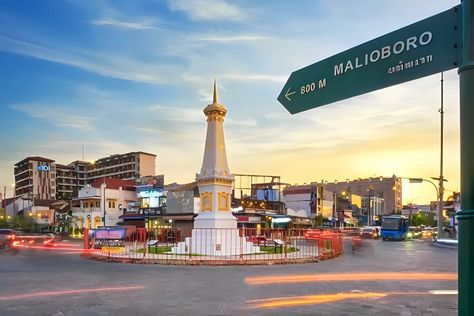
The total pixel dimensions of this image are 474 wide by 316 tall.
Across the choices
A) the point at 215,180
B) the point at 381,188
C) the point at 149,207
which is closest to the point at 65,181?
the point at 149,207

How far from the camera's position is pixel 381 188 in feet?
555

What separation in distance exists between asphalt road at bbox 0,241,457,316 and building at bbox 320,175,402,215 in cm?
14041

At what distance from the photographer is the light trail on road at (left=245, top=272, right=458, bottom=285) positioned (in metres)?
14.3

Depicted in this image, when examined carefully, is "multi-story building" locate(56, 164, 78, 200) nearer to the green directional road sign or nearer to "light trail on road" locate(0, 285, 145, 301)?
"light trail on road" locate(0, 285, 145, 301)

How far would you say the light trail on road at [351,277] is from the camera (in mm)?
14344

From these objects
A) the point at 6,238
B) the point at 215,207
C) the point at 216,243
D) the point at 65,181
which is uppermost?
the point at 65,181

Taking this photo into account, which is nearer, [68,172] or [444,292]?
[444,292]

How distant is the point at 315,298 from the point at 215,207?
1516 cm

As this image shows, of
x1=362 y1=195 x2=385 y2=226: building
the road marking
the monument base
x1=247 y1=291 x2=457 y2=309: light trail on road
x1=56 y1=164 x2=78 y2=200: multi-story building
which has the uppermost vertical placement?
x1=56 y1=164 x2=78 y2=200: multi-story building

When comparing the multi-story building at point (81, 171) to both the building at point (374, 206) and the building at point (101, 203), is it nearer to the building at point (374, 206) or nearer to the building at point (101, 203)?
the building at point (101, 203)

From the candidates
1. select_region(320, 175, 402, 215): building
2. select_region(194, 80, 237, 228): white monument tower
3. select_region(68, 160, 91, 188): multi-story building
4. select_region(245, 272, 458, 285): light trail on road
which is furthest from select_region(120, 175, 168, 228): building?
select_region(320, 175, 402, 215): building

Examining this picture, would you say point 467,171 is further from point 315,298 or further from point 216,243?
point 216,243

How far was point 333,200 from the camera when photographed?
320 ft

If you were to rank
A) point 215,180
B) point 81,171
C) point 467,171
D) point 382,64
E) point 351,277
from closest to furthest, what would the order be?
point 467,171 < point 382,64 < point 351,277 < point 215,180 < point 81,171
